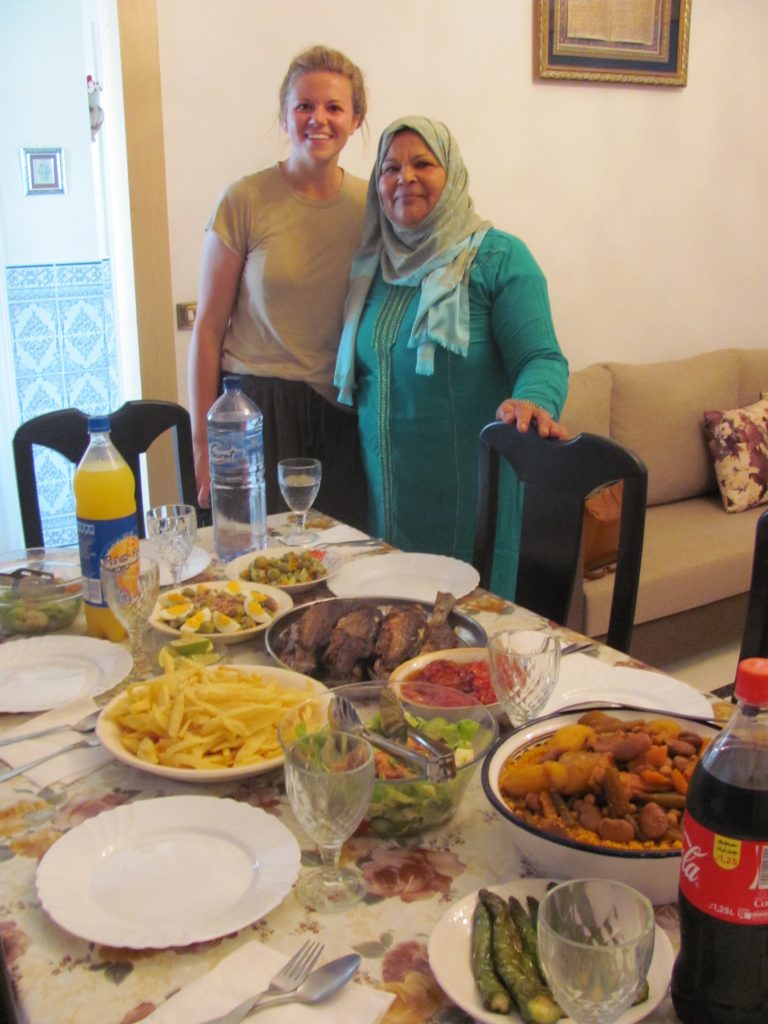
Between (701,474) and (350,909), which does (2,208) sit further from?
(350,909)

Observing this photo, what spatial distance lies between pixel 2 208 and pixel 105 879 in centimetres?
370

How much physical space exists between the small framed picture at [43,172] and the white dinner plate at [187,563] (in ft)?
9.31

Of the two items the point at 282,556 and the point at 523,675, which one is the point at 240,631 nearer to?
the point at 282,556

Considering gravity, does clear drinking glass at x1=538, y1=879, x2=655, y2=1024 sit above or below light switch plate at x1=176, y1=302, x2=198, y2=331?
below

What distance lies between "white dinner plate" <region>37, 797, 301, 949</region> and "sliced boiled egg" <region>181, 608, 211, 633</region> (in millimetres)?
418

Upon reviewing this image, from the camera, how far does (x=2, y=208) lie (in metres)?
4.03

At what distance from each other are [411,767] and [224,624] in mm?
508

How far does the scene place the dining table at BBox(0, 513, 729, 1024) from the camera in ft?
2.60

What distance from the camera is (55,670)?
1.37m

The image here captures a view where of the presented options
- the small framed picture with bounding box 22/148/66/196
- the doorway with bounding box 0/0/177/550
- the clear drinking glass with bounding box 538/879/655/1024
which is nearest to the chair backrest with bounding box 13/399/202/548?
the doorway with bounding box 0/0/177/550

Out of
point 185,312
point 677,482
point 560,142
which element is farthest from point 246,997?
point 560,142

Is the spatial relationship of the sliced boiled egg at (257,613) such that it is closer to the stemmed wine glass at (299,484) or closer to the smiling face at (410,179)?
the stemmed wine glass at (299,484)

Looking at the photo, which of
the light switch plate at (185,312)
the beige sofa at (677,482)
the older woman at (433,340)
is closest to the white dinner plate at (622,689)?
the older woman at (433,340)

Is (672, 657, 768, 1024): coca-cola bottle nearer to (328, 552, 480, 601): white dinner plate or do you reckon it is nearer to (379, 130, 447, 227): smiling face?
(328, 552, 480, 601): white dinner plate
